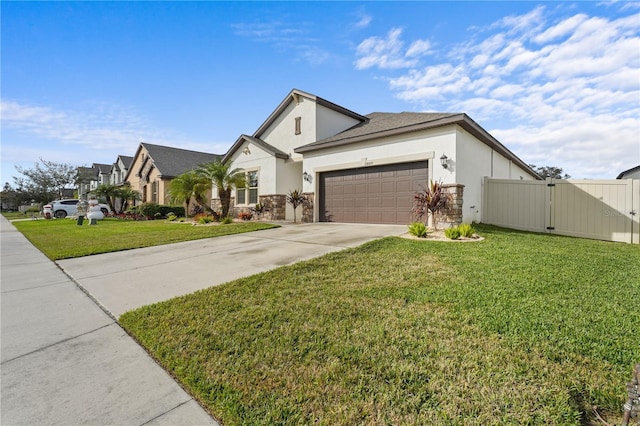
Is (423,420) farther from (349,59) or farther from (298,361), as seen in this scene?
(349,59)

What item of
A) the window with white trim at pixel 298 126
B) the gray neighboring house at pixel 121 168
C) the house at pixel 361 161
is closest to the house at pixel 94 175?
the gray neighboring house at pixel 121 168

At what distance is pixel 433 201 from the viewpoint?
8.82 m

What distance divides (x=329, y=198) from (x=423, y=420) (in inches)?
452

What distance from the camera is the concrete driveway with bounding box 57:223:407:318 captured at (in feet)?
14.1

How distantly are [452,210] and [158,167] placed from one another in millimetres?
24157

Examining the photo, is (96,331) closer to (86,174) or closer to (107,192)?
(107,192)

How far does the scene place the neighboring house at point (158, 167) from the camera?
79.2ft

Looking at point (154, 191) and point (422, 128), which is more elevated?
point (422, 128)

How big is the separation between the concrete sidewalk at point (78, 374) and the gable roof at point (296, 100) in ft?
43.0

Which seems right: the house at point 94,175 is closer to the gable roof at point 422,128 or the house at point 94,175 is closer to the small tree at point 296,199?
the small tree at point 296,199

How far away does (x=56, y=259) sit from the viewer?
6.71m

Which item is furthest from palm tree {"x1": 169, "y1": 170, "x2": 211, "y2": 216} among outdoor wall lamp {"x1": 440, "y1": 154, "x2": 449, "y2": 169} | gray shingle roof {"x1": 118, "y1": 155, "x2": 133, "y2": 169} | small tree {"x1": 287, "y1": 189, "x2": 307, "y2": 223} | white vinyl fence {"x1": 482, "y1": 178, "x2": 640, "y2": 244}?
gray shingle roof {"x1": 118, "y1": 155, "x2": 133, "y2": 169}

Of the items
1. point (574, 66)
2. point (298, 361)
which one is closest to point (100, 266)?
point (298, 361)

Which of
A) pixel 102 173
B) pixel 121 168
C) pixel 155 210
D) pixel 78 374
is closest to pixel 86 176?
pixel 102 173
